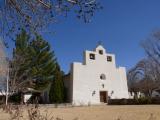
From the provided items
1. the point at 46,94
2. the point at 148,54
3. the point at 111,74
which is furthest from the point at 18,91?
the point at 148,54

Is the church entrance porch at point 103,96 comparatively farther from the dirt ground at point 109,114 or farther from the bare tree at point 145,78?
the dirt ground at point 109,114

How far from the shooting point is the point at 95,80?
147 ft

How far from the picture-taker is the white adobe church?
42.9m

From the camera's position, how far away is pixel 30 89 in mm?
44500

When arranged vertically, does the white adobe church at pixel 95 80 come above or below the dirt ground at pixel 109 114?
above

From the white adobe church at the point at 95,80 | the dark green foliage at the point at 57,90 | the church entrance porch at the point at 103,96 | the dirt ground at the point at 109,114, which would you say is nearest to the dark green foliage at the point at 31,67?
the dark green foliage at the point at 57,90

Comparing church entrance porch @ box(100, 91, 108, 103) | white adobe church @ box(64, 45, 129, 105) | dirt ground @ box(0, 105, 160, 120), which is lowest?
dirt ground @ box(0, 105, 160, 120)

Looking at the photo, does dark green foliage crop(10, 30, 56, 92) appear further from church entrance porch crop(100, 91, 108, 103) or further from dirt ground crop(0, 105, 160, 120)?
dirt ground crop(0, 105, 160, 120)

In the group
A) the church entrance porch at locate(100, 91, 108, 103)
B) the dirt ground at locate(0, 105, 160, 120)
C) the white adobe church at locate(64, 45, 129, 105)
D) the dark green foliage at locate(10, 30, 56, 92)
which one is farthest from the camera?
the church entrance porch at locate(100, 91, 108, 103)

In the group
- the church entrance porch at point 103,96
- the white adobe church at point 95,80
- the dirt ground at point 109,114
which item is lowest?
the dirt ground at point 109,114

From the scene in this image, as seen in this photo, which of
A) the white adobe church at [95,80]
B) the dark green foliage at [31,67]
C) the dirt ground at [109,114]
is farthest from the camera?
the white adobe church at [95,80]

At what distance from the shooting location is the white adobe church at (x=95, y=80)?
42.9 meters

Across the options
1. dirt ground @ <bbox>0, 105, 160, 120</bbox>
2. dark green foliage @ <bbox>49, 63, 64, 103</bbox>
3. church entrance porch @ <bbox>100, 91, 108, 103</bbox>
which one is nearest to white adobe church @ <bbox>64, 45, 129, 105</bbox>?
church entrance porch @ <bbox>100, 91, 108, 103</bbox>

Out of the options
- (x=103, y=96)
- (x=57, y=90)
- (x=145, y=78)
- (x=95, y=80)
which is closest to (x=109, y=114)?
(x=57, y=90)
